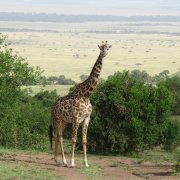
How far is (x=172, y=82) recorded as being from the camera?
53.9 m

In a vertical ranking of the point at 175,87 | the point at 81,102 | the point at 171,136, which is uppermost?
the point at 175,87

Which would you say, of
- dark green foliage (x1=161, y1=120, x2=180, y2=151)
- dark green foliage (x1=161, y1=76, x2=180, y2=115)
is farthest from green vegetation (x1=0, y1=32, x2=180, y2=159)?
dark green foliage (x1=161, y1=76, x2=180, y2=115)

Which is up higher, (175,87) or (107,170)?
(175,87)

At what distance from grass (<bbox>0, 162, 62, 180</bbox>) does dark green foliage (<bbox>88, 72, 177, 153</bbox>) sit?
1070 centimetres

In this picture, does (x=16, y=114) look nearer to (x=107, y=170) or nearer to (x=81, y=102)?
(x=81, y=102)

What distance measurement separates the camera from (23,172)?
15828 mm

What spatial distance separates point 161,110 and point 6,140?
763 cm

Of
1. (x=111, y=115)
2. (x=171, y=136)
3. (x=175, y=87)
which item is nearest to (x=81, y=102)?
(x=111, y=115)

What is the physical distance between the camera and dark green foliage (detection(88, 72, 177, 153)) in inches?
1083

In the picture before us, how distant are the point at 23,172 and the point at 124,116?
12688mm

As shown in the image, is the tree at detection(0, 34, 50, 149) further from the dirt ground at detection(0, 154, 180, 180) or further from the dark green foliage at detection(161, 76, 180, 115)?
the dark green foliage at detection(161, 76, 180, 115)

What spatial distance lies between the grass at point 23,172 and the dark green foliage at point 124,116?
10.7 metres

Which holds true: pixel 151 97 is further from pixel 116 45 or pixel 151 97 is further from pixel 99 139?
pixel 116 45

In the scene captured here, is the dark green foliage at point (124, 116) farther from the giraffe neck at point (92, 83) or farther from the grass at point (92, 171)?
the giraffe neck at point (92, 83)
